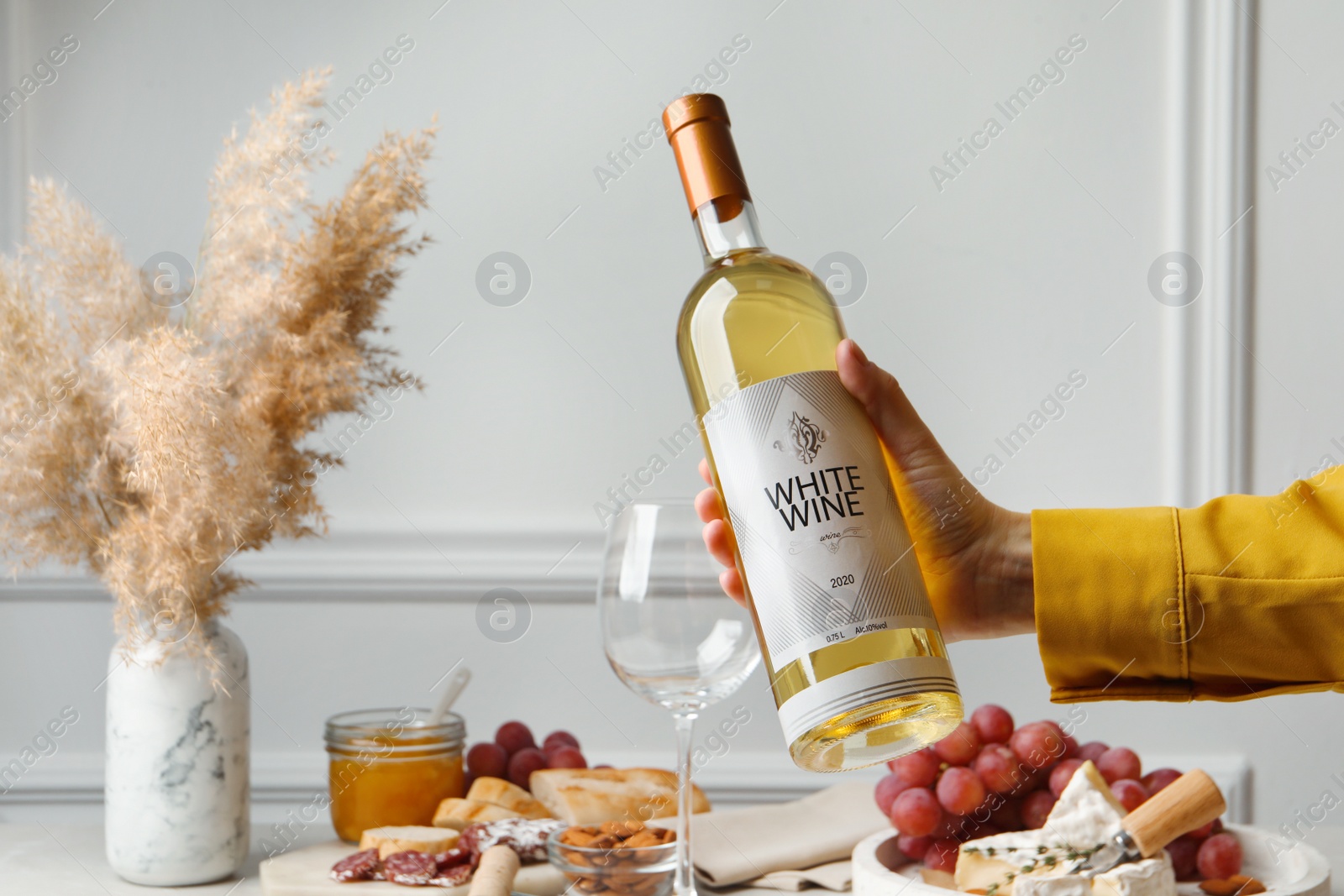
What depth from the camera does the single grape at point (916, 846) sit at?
2.92ft

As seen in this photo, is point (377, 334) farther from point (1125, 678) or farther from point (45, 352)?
point (1125, 678)

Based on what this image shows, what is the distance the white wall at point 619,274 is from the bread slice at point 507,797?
403mm

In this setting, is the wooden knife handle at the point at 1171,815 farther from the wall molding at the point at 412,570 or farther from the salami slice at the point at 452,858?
the wall molding at the point at 412,570

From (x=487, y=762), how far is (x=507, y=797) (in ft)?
0.30

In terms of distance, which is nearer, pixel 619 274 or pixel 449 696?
pixel 449 696

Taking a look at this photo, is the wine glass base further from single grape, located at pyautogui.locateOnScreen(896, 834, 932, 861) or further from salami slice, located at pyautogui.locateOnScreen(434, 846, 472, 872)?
salami slice, located at pyautogui.locateOnScreen(434, 846, 472, 872)

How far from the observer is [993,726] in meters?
0.99

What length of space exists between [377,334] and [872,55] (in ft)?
2.56

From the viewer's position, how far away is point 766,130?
4.73 feet

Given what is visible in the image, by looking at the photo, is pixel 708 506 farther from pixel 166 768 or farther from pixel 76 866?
pixel 76 866

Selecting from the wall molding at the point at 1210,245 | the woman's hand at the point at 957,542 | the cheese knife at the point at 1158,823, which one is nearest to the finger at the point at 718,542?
the woman's hand at the point at 957,542

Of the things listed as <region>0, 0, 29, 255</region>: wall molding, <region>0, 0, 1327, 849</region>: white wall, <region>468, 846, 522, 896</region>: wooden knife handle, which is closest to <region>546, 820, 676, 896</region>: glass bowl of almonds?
<region>468, 846, 522, 896</region>: wooden knife handle

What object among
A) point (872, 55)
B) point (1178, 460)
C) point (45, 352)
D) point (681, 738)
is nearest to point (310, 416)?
point (45, 352)

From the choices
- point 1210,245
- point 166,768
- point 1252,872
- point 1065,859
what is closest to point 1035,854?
point 1065,859
